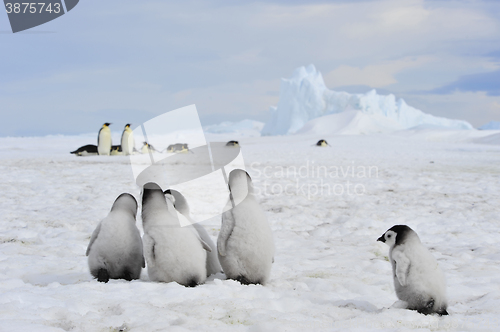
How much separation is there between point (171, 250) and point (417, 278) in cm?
144

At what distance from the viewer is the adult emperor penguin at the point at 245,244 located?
8.31ft

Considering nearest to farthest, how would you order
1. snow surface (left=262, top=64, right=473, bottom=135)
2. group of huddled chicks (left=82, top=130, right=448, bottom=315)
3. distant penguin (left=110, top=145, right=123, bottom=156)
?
group of huddled chicks (left=82, top=130, right=448, bottom=315) < distant penguin (left=110, top=145, right=123, bottom=156) < snow surface (left=262, top=64, right=473, bottom=135)

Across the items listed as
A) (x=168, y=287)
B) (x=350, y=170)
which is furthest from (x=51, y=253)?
(x=350, y=170)

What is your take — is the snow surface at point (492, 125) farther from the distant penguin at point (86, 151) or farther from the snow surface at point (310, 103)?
the distant penguin at point (86, 151)

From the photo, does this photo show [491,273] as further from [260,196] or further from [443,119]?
[443,119]

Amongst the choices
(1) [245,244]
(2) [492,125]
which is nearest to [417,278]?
(1) [245,244]

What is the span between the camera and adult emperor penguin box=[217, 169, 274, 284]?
2533mm

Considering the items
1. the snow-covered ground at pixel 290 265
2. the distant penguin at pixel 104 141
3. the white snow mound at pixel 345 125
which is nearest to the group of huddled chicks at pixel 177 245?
the snow-covered ground at pixel 290 265

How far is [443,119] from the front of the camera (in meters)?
58.0

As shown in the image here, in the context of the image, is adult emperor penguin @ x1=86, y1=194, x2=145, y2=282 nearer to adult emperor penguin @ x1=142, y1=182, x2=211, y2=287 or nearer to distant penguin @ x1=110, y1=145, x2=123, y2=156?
adult emperor penguin @ x1=142, y1=182, x2=211, y2=287

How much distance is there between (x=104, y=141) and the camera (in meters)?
14.7

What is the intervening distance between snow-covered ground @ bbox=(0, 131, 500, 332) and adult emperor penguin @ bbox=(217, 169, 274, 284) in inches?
4.3

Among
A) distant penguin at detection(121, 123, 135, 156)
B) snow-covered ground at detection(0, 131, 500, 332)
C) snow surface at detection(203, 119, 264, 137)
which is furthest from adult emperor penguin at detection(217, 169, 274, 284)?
snow surface at detection(203, 119, 264, 137)

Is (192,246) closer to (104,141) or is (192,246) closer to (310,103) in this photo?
(104,141)
